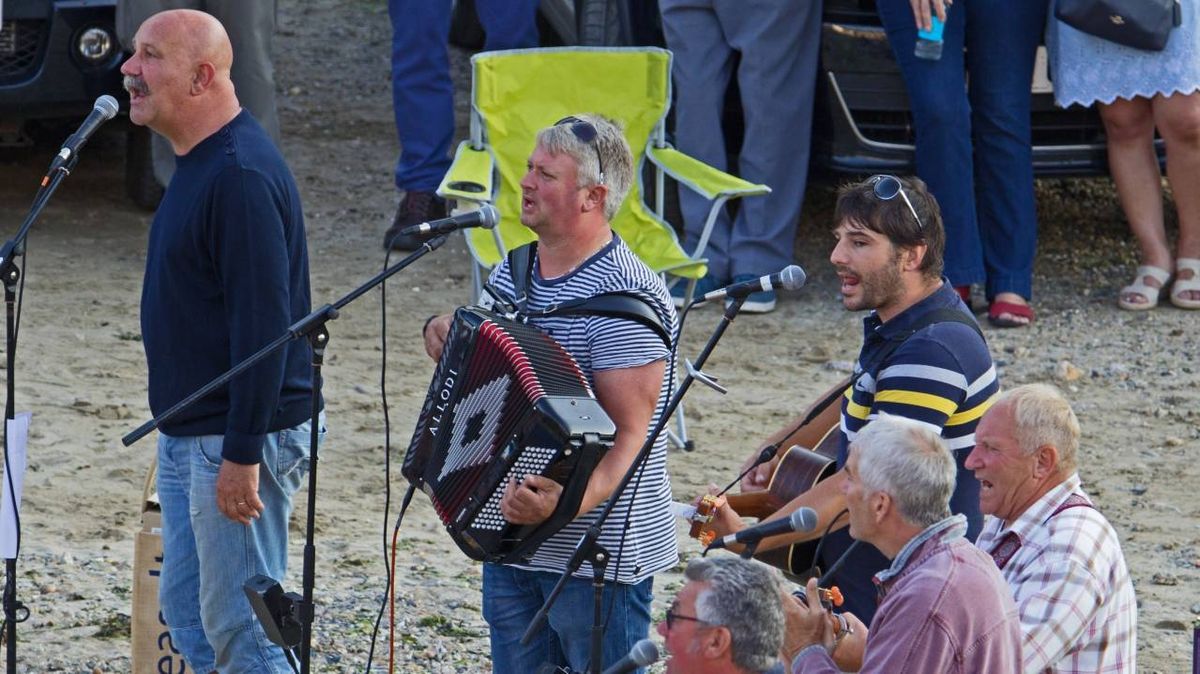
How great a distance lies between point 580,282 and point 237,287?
758 mm

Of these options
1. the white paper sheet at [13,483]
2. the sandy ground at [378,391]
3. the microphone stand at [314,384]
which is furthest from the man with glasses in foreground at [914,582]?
the white paper sheet at [13,483]

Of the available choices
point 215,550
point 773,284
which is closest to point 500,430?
point 773,284

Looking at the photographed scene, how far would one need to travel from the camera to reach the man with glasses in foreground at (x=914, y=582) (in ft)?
10.5

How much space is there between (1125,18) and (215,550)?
4.79 metres

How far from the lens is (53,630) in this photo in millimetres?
5020

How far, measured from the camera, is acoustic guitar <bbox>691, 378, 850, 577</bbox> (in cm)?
410

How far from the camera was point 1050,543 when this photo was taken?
357cm

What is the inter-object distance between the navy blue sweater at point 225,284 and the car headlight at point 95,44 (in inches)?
162

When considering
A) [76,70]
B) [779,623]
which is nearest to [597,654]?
[779,623]

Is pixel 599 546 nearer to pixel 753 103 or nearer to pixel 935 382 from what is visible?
pixel 935 382

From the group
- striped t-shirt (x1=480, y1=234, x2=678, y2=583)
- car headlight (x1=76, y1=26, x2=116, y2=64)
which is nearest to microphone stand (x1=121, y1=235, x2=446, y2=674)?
striped t-shirt (x1=480, y1=234, x2=678, y2=583)

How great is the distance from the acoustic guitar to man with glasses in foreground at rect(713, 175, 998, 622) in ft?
0.29

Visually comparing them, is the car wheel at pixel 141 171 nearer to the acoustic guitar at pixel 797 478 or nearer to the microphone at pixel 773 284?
the acoustic guitar at pixel 797 478

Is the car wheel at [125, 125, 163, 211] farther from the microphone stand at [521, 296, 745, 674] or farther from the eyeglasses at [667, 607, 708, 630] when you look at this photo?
Result: the eyeglasses at [667, 607, 708, 630]
